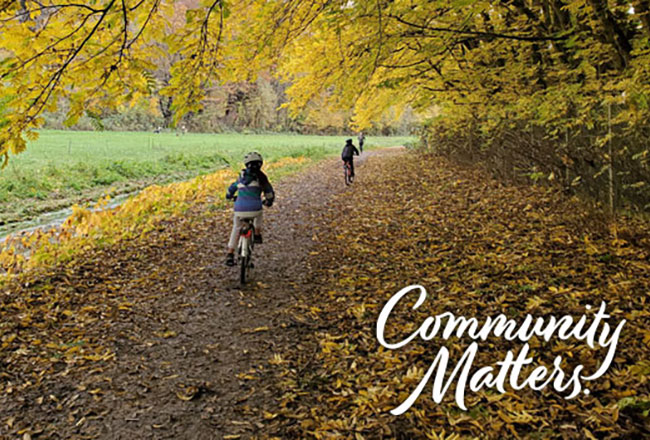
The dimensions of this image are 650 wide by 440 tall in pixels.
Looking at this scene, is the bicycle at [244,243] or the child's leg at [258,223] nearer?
the bicycle at [244,243]

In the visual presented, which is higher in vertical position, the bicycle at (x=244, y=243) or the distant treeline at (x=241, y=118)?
the distant treeline at (x=241, y=118)

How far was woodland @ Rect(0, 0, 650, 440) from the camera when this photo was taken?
3.31 meters

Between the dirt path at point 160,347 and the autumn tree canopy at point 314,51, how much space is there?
7.46 feet

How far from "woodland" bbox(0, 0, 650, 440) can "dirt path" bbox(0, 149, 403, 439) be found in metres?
0.02

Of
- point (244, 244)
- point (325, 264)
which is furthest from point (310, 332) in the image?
point (325, 264)

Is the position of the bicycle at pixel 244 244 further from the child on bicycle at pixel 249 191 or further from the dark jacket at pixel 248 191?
the dark jacket at pixel 248 191

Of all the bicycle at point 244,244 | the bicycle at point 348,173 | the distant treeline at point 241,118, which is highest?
the distant treeline at point 241,118

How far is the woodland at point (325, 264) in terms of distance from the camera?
3.31 meters

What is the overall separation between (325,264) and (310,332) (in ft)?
8.28

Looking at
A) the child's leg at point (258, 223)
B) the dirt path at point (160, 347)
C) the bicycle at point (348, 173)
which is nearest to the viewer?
the dirt path at point (160, 347)

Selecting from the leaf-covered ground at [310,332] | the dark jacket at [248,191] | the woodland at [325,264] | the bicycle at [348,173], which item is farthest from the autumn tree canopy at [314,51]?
the bicycle at [348,173]

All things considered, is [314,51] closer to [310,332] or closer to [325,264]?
[325,264]

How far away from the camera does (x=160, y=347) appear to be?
15.6 feet

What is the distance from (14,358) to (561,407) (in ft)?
16.7
